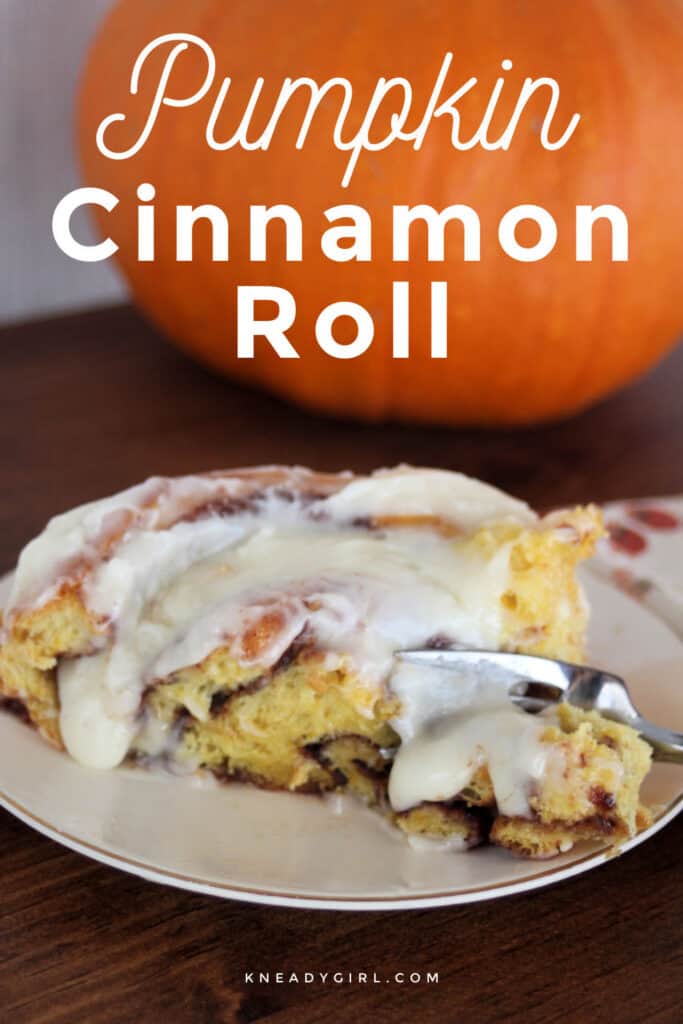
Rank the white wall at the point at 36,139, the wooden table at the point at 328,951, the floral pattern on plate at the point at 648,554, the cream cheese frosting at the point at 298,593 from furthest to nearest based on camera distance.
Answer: the white wall at the point at 36,139, the floral pattern on plate at the point at 648,554, the cream cheese frosting at the point at 298,593, the wooden table at the point at 328,951

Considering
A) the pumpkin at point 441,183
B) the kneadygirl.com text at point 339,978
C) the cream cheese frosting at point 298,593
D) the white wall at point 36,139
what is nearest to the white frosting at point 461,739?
the cream cheese frosting at point 298,593

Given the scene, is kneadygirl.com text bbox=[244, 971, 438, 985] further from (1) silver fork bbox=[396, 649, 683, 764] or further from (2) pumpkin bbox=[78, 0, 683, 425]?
(2) pumpkin bbox=[78, 0, 683, 425]

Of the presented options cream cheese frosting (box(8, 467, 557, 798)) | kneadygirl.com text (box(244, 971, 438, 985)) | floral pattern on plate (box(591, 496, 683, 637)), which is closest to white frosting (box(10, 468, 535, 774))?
cream cheese frosting (box(8, 467, 557, 798))

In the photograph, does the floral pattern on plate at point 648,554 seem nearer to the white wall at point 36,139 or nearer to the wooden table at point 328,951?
the wooden table at point 328,951

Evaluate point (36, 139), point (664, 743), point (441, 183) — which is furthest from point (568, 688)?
point (36, 139)

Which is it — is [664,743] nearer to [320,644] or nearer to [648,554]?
[320,644]
